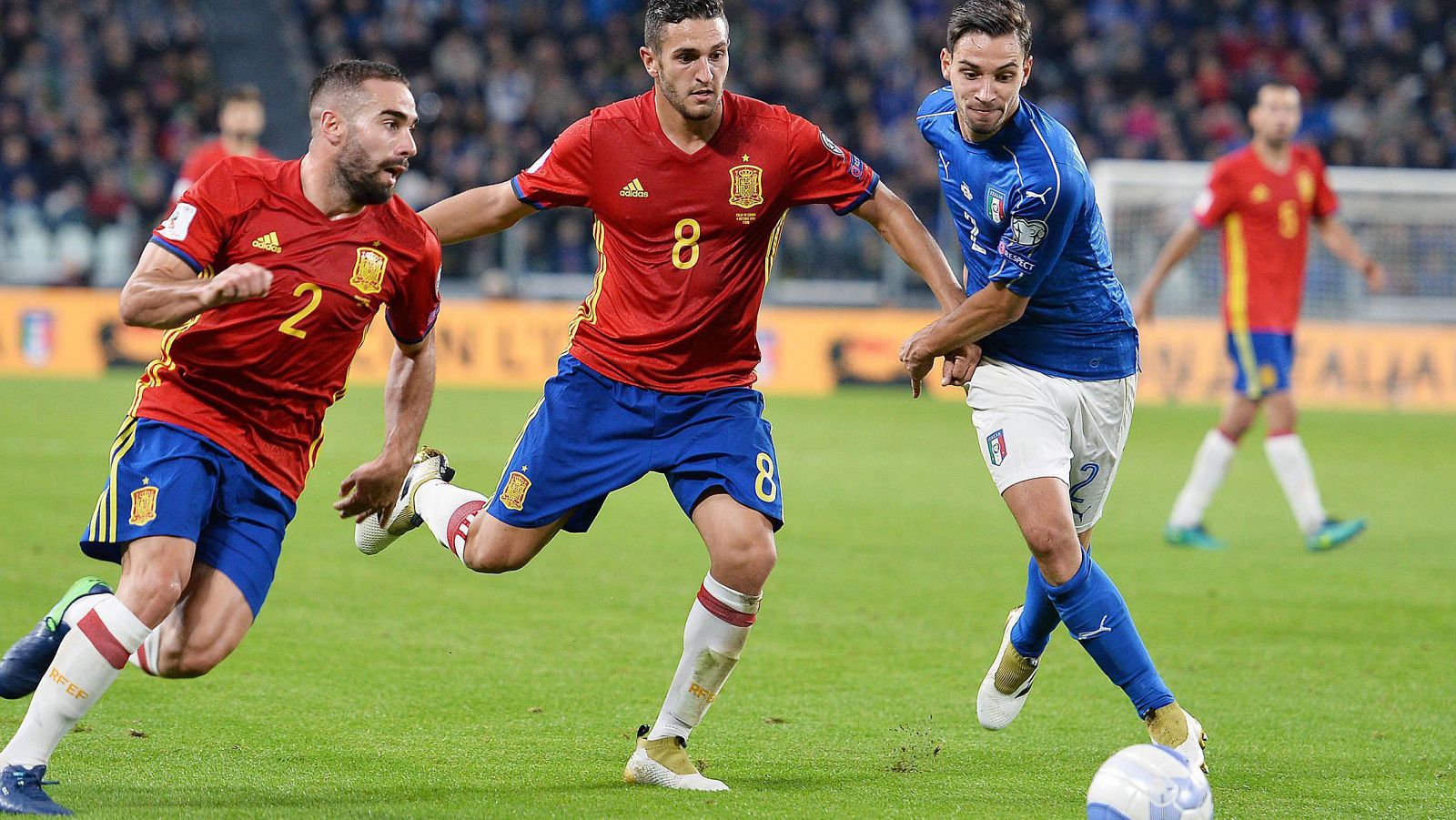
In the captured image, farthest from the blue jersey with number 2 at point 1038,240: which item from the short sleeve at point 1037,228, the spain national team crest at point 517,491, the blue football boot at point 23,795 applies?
the blue football boot at point 23,795

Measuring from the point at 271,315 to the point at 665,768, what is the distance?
1.77m

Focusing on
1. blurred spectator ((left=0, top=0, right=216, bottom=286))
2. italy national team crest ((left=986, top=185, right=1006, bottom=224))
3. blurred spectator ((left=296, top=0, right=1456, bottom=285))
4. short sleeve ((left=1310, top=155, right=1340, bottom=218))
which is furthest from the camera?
blurred spectator ((left=296, top=0, right=1456, bottom=285))

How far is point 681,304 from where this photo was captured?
5.25m

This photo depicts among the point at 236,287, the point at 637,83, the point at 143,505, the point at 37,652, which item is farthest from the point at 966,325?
the point at 637,83

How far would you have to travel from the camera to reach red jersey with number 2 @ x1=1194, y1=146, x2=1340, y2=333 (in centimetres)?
1043

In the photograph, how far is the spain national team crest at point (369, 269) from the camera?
4.77 m

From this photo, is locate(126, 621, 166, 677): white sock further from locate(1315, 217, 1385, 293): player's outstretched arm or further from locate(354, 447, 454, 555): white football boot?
locate(1315, 217, 1385, 293): player's outstretched arm

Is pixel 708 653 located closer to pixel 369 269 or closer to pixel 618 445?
pixel 618 445

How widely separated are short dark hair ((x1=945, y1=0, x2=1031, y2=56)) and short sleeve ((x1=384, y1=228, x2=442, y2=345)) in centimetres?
174

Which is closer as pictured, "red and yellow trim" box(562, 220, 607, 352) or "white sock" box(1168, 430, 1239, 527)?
"red and yellow trim" box(562, 220, 607, 352)

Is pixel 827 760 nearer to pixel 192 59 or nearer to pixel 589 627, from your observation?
pixel 589 627

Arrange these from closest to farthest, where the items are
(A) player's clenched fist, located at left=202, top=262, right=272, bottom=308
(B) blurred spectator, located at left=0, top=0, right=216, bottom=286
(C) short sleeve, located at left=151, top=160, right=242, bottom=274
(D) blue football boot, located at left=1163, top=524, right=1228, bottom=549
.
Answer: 1. (A) player's clenched fist, located at left=202, top=262, right=272, bottom=308
2. (C) short sleeve, located at left=151, top=160, right=242, bottom=274
3. (D) blue football boot, located at left=1163, top=524, right=1228, bottom=549
4. (B) blurred spectator, located at left=0, top=0, right=216, bottom=286

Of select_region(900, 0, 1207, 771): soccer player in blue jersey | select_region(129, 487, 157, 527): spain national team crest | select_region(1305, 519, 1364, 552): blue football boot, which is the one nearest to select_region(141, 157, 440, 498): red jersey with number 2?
select_region(129, 487, 157, 527): spain national team crest

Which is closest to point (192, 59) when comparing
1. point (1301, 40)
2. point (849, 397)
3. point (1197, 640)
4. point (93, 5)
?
point (93, 5)
